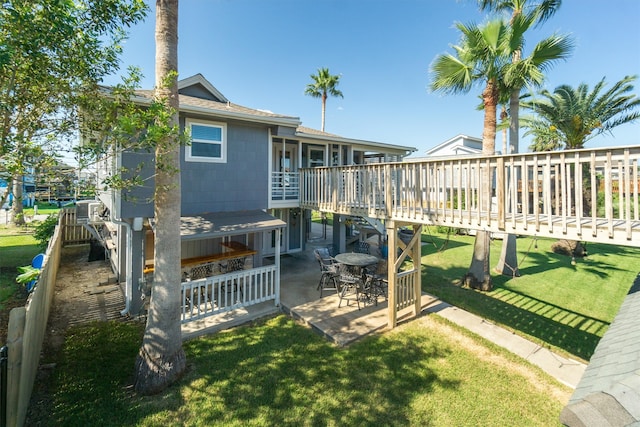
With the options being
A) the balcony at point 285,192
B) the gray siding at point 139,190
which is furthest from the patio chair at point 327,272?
the gray siding at point 139,190

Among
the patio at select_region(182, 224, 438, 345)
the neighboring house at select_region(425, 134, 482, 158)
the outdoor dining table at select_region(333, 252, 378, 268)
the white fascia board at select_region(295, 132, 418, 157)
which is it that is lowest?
the patio at select_region(182, 224, 438, 345)

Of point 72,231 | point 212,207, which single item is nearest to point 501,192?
point 212,207

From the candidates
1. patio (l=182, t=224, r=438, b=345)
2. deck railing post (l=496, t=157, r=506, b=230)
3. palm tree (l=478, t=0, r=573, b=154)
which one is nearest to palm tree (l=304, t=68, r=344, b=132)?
→ palm tree (l=478, t=0, r=573, b=154)

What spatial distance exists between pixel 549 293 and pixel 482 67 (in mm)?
8499

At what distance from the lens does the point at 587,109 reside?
14445 mm

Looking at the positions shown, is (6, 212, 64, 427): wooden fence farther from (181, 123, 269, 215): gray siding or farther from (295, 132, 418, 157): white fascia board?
(295, 132, 418, 157): white fascia board

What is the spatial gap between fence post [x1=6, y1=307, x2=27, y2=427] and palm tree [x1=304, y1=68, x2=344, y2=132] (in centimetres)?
3430

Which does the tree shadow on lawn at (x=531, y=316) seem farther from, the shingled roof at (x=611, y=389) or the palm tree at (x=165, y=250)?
the palm tree at (x=165, y=250)

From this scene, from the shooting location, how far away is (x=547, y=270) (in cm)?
1346

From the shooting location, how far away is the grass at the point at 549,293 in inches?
308

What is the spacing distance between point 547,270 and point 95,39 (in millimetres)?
17835

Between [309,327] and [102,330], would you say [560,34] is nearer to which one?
[309,327]

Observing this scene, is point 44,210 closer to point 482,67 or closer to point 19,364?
point 19,364

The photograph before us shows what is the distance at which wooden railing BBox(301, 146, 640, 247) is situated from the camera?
14.3ft
